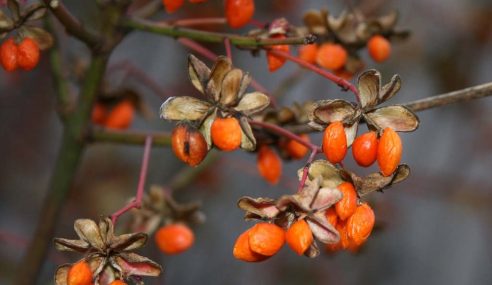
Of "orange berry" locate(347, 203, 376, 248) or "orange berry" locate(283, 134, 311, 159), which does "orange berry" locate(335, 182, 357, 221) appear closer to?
"orange berry" locate(347, 203, 376, 248)

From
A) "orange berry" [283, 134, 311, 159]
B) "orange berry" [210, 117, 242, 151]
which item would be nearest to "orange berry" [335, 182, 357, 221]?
"orange berry" [210, 117, 242, 151]

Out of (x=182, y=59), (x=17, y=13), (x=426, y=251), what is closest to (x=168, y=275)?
(x=182, y=59)

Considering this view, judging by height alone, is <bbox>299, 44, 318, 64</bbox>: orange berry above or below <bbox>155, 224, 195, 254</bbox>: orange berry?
above

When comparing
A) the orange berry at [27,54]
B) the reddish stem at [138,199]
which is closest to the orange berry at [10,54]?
the orange berry at [27,54]

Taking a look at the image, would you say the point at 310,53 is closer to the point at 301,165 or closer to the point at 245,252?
the point at 245,252

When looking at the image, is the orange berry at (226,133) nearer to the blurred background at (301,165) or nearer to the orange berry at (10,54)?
the orange berry at (10,54)

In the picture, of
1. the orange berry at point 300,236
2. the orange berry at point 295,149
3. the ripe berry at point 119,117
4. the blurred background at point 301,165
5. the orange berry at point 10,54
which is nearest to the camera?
the orange berry at point 300,236

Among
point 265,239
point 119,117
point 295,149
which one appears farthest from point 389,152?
point 119,117
